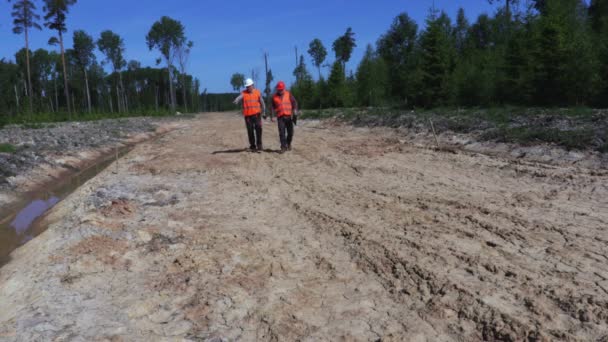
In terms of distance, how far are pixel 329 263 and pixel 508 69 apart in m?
20.1

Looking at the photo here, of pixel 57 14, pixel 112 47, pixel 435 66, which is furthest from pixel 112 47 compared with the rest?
pixel 435 66

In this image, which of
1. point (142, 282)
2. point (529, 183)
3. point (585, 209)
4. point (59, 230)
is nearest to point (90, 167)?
point (59, 230)

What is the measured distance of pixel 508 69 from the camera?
830 inches

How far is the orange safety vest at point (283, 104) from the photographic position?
11070 millimetres

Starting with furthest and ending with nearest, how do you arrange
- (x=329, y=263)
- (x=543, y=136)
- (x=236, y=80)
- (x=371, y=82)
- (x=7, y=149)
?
(x=236, y=80), (x=371, y=82), (x=7, y=149), (x=543, y=136), (x=329, y=263)

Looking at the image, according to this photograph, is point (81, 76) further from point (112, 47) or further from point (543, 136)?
point (543, 136)

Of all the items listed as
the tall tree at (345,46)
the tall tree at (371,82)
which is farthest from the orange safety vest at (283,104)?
the tall tree at (345,46)

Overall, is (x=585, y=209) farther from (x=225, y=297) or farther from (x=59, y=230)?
(x=59, y=230)

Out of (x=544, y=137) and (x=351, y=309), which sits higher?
(x=544, y=137)

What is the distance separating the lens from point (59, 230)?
592 centimetres

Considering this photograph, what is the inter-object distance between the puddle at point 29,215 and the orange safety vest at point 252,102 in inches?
183

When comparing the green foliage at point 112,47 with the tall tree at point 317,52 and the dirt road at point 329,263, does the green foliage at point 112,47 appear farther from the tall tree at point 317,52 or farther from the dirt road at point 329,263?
the dirt road at point 329,263

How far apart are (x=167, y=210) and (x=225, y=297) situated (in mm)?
3112

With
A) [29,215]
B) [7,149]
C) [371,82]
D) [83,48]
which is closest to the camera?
[29,215]
